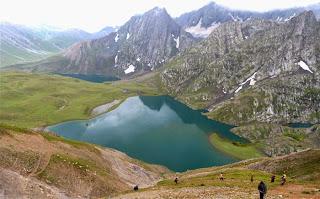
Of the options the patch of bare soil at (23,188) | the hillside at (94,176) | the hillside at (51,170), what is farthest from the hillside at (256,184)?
the patch of bare soil at (23,188)

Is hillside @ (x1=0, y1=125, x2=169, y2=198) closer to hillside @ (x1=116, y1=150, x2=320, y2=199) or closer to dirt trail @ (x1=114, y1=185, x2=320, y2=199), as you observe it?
hillside @ (x1=116, y1=150, x2=320, y2=199)

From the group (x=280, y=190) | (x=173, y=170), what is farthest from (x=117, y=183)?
(x=173, y=170)

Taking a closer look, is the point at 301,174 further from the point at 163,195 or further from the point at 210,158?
the point at 210,158

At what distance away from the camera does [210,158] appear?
179750 millimetres

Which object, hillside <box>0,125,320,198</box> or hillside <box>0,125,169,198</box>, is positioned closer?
hillside <box>0,125,320,198</box>

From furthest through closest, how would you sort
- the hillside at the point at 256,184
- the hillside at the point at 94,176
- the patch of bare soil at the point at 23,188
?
the patch of bare soil at the point at 23,188 < the hillside at the point at 94,176 < the hillside at the point at 256,184

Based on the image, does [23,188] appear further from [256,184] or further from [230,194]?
[256,184]

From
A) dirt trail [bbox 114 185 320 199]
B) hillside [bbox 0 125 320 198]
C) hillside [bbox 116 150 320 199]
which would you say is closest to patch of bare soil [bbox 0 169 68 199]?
hillside [bbox 0 125 320 198]

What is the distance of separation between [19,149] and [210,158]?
110m

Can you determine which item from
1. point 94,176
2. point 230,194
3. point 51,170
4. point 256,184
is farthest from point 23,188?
point 256,184

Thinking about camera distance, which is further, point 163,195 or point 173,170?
point 173,170

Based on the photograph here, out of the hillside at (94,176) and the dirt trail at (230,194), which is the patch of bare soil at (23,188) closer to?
the hillside at (94,176)

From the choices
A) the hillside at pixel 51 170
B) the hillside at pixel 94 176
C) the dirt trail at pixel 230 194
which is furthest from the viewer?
the hillside at pixel 51 170

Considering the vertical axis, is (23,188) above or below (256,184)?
below
